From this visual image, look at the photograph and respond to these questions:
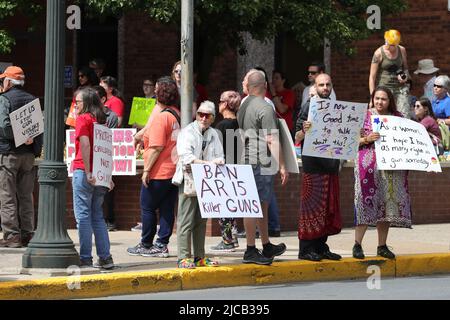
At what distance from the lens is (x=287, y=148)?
1427cm

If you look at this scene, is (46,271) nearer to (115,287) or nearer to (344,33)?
(115,287)

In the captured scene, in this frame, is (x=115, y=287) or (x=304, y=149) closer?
(x=115, y=287)

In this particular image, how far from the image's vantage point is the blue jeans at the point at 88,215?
13500mm

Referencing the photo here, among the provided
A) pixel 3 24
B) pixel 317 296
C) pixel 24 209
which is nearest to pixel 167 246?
pixel 24 209

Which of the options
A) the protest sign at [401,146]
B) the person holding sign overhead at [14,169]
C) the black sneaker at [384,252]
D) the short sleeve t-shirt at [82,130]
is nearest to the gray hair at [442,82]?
the protest sign at [401,146]

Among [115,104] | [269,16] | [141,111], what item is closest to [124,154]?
[115,104]

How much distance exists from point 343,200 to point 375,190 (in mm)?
4124

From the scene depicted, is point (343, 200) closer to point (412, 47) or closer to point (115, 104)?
point (115, 104)

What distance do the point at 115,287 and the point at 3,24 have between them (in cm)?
1234

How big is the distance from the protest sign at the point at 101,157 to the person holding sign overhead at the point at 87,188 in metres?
0.05

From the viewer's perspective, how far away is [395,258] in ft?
48.4

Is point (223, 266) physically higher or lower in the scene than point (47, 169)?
lower

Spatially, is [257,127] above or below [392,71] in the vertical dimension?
below

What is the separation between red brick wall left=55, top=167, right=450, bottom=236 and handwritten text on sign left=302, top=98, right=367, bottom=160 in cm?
329
